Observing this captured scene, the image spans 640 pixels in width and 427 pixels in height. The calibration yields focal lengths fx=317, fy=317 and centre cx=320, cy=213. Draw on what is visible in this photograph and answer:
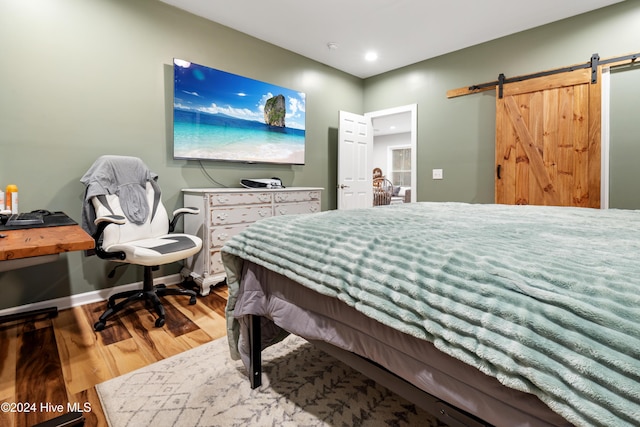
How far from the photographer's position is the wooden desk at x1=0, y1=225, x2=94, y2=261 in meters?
→ 1.07

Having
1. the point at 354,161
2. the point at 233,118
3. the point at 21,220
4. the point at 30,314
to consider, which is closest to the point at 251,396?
the point at 21,220

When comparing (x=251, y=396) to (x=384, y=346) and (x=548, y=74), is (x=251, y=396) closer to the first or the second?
(x=384, y=346)

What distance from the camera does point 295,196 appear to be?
3.53 metres

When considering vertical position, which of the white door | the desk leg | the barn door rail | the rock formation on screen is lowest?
the desk leg

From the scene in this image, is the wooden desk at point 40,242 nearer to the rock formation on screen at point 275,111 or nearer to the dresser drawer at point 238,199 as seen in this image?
the dresser drawer at point 238,199

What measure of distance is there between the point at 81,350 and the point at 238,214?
60.8 inches

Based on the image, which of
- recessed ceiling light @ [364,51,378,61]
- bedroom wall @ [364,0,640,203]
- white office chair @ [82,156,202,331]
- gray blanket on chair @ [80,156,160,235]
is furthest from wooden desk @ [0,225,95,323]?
bedroom wall @ [364,0,640,203]

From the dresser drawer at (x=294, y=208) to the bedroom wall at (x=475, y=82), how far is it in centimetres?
163

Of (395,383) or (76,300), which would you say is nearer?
(395,383)

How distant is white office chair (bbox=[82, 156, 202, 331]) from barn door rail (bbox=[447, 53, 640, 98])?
11.3ft

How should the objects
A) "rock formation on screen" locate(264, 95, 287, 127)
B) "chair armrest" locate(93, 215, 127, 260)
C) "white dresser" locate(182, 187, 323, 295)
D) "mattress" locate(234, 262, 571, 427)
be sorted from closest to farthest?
"mattress" locate(234, 262, 571, 427) → "chair armrest" locate(93, 215, 127, 260) → "white dresser" locate(182, 187, 323, 295) → "rock formation on screen" locate(264, 95, 287, 127)

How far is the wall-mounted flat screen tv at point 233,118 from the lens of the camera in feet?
9.96

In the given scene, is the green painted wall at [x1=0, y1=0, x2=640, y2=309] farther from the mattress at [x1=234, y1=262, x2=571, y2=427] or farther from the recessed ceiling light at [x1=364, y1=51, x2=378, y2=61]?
the mattress at [x1=234, y1=262, x2=571, y2=427]

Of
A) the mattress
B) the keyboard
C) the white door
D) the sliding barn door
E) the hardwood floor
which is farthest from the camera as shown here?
the white door
